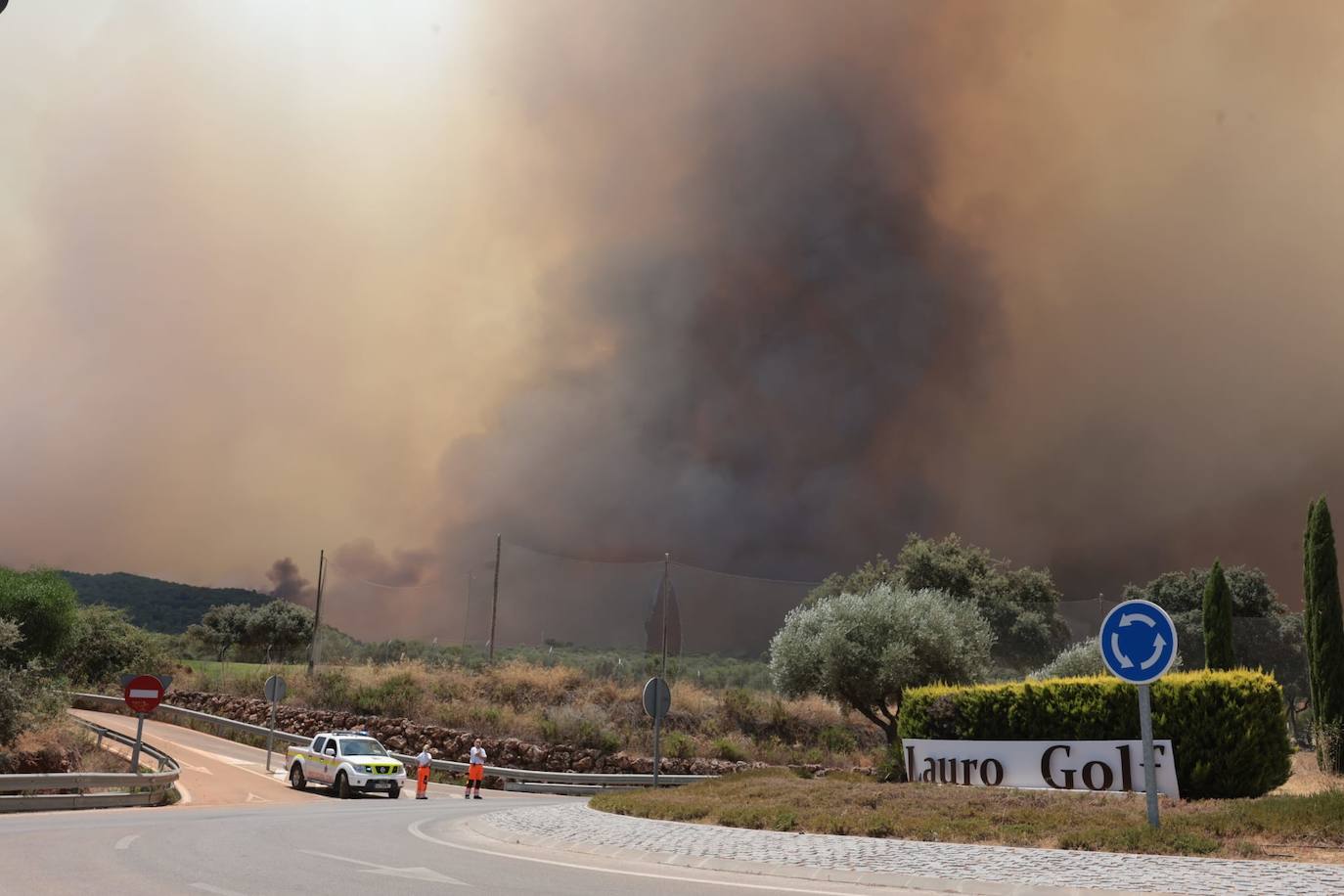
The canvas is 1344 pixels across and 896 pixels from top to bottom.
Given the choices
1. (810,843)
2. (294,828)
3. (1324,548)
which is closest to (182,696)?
(294,828)

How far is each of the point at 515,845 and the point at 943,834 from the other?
19.8 ft

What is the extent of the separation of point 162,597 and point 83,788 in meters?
102

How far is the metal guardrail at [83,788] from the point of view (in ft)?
65.9

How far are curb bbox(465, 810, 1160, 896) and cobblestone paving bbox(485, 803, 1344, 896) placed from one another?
139 mm

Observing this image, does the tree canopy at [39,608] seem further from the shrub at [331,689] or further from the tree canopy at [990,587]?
the tree canopy at [990,587]

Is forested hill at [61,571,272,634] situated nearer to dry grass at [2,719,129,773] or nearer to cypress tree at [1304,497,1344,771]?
dry grass at [2,719,129,773]

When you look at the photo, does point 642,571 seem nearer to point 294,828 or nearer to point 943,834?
point 294,828

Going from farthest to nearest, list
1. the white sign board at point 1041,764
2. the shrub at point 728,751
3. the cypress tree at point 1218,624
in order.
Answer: the shrub at point 728,751, the cypress tree at point 1218,624, the white sign board at point 1041,764

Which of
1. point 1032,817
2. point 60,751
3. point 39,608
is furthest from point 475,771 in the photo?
point 39,608

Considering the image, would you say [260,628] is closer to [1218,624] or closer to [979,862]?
[1218,624]

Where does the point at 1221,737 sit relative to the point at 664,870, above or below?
above

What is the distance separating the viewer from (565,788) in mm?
34031

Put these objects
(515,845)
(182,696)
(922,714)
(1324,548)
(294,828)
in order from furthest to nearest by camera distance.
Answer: (182,696)
(1324,548)
(922,714)
(294,828)
(515,845)

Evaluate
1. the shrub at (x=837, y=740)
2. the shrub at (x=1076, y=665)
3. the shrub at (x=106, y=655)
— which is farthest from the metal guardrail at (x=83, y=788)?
the shrub at (x=106, y=655)
